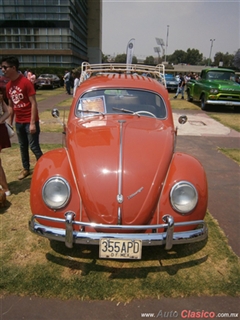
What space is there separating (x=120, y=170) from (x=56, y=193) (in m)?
0.67

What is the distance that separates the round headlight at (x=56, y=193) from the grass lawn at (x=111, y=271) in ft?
2.36

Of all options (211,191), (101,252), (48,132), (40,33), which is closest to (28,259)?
(101,252)

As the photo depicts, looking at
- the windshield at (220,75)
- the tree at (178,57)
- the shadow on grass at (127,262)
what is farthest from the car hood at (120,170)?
the tree at (178,57)

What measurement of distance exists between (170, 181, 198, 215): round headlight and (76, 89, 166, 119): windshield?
4.97ft

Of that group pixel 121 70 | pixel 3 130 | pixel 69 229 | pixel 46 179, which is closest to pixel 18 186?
pixel 3 130

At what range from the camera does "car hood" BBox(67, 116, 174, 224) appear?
247cm

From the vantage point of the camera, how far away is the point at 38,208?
2.62 metres

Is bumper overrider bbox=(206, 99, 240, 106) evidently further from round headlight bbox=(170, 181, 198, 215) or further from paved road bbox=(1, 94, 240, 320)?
round headlight bbox=(170, 181, 198, 215)

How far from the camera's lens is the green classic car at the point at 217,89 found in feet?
39.8

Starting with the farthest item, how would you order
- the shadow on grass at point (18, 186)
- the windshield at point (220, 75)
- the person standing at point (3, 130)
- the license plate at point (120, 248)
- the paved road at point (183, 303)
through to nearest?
the windshield at point (220, 75) → the shadow on grass at point (18, 186) → the person standing at point (3, 130) → the license plate at point (120, 248) → the paved road at point (183, 303)

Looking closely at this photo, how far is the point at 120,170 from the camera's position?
2.57 m

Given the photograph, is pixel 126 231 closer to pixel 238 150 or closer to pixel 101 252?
pixel 101 252

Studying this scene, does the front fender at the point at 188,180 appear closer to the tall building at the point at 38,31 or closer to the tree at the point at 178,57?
the tall building at the point at 38,31

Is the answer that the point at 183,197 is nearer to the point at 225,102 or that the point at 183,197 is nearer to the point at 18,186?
the point at 18,186
